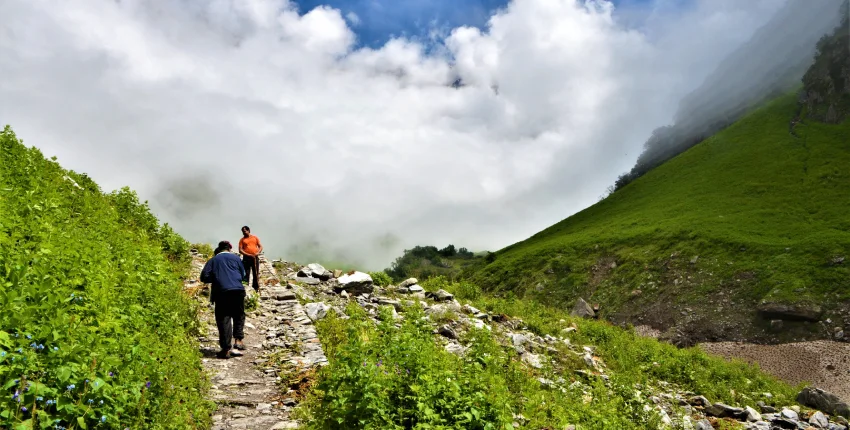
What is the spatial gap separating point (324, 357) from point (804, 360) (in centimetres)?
4500

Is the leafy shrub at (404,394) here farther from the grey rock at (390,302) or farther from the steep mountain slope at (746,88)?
the steep mountain slope at (746,88)

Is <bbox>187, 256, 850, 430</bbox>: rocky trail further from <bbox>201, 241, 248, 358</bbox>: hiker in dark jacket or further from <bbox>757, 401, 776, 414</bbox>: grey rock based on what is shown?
<bbox>201, 241, 248, 358</bbox>: hiker in dark jacket

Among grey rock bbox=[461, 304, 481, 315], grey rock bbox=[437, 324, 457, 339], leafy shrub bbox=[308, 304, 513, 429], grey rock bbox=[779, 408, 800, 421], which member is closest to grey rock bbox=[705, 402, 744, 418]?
grey rock bbox=[779, 408, 800, 421]

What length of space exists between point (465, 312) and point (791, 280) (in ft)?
167

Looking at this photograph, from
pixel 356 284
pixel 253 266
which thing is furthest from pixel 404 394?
pixel 356 284

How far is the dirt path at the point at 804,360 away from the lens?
3378 centimetres

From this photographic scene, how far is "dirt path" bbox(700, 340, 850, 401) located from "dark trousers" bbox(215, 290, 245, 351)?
125 feet

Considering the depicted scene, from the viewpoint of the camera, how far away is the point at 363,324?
12.9 m

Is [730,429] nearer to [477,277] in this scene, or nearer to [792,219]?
[792,219]

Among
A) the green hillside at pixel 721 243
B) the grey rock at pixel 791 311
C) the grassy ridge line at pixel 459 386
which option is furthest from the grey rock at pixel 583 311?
the grassy ridge line at pixel 459 386

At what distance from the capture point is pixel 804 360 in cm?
3834

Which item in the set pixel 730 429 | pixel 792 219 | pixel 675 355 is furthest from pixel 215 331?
pixel 792 219

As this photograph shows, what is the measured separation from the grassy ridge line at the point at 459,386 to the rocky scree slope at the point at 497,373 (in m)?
0.03

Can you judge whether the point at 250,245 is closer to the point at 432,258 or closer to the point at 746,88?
the point at 432,258
